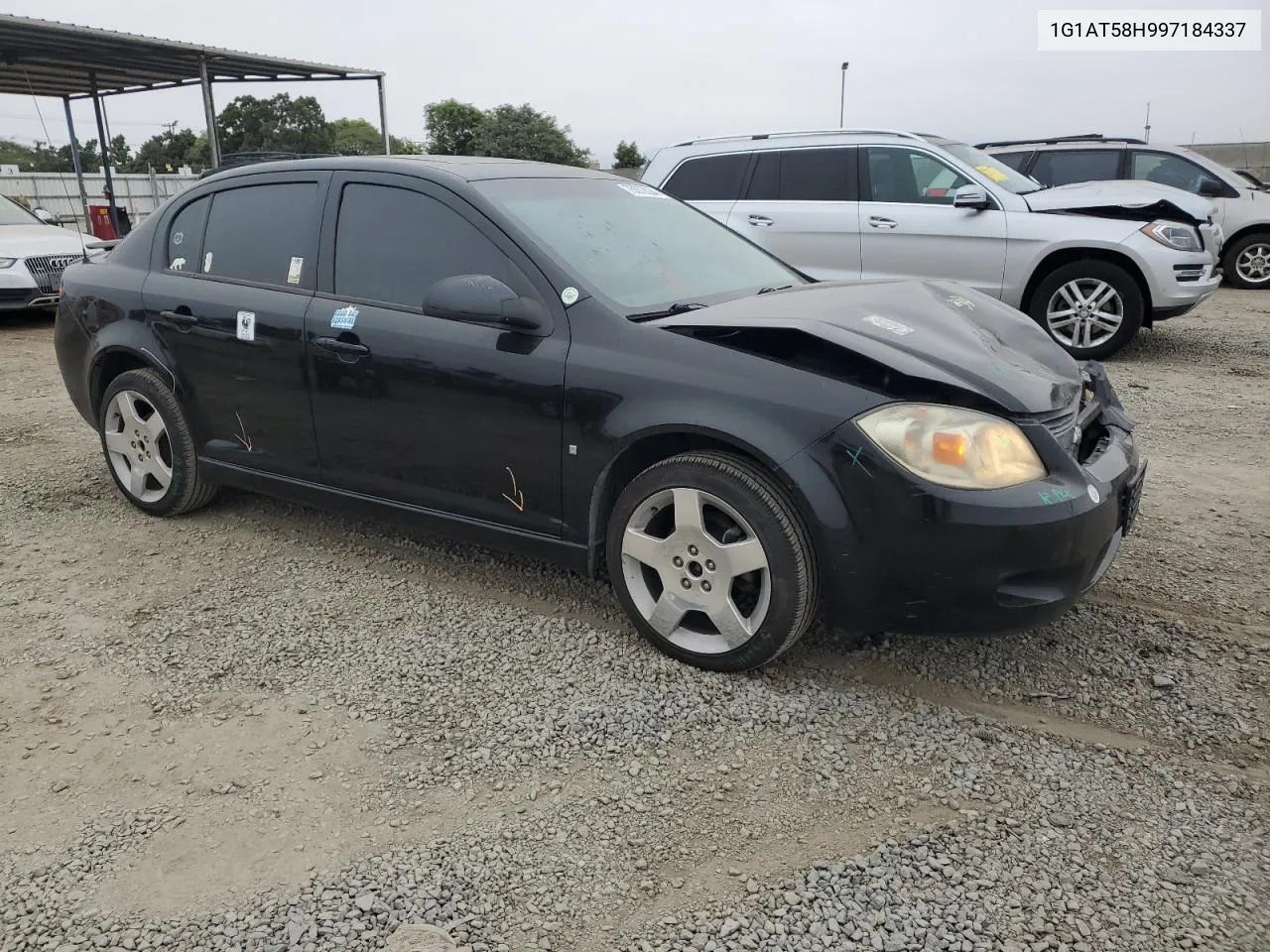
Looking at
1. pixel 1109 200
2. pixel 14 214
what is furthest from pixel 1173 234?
pixel 14 214

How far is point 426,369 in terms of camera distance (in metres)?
3.39

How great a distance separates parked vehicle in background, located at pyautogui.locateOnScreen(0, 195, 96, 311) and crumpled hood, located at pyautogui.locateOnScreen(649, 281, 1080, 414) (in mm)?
9343

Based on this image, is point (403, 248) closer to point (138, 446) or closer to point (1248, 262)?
point (138, 446)

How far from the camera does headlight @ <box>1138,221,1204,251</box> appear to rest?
25.0 ft

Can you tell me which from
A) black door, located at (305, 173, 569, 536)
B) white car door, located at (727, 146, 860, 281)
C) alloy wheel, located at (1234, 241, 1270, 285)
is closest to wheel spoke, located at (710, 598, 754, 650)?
black door, located at (305, 173, 569, 536)

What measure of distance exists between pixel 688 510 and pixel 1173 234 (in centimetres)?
658

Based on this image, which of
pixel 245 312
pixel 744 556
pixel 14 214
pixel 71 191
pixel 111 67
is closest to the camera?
pixel 744 556

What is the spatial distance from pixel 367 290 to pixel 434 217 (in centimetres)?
39

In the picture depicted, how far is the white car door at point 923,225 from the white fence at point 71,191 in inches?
702

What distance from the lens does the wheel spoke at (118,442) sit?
177 inches

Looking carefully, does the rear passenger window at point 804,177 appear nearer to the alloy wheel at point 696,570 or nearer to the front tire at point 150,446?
the front tire at point 150,446

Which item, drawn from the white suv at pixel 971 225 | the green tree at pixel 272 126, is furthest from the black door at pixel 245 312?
the green tree at pixel 272 126

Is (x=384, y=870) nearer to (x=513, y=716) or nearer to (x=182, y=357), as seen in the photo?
(x=513, y=716)

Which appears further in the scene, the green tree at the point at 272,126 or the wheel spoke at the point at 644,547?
the green tree at the point at 272,126
